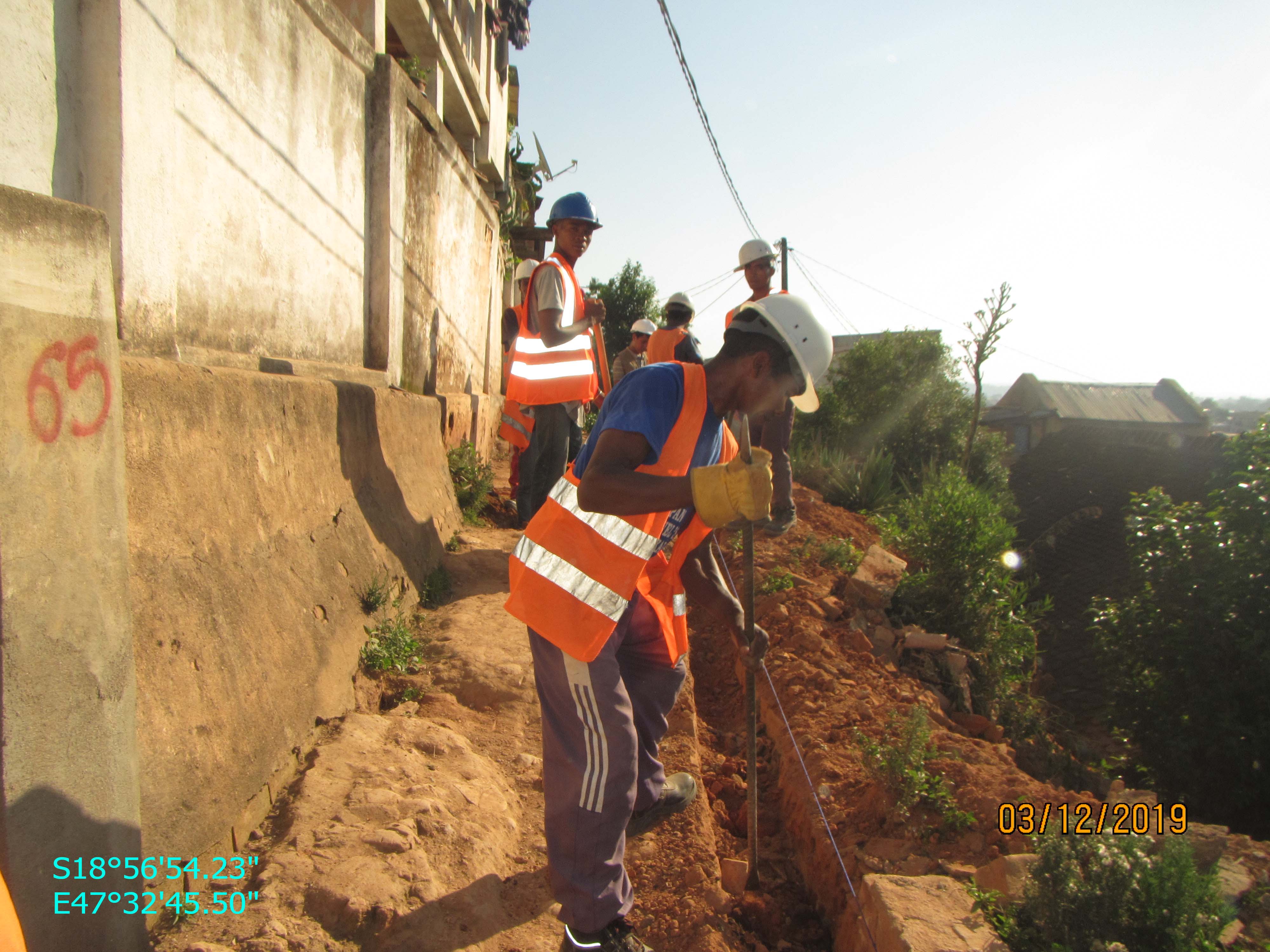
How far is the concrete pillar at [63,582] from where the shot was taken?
4.52 feet

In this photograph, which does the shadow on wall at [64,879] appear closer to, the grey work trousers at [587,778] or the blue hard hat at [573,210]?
the grey work trousers at [587,778]

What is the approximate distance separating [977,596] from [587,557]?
4971mm

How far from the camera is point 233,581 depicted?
2195 millimetres

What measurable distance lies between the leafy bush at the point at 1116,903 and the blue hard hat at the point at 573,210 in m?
3.80

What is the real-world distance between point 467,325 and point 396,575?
Result: 14.4 ft

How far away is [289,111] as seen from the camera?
3436mm

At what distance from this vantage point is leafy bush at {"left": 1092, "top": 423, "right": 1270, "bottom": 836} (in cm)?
612

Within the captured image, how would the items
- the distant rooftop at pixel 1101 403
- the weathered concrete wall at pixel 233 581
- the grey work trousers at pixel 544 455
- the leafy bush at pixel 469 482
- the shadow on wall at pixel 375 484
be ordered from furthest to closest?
the distant rooftop at pixel 1101 403 < the leafy bush at pixel 469 482 < the grey work trousers at pixel 544 455 < the shadow on wall at pixel 375 484 < the weathered concrete wall at pixel 233 581

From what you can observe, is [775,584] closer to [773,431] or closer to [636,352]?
[773,431]

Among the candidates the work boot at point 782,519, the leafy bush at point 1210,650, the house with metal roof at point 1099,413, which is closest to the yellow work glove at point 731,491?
the work boot at point 782,519

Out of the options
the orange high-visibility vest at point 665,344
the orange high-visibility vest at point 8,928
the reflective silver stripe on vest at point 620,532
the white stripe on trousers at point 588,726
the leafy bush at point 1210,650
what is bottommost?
the leafy bush at point 1210,650
